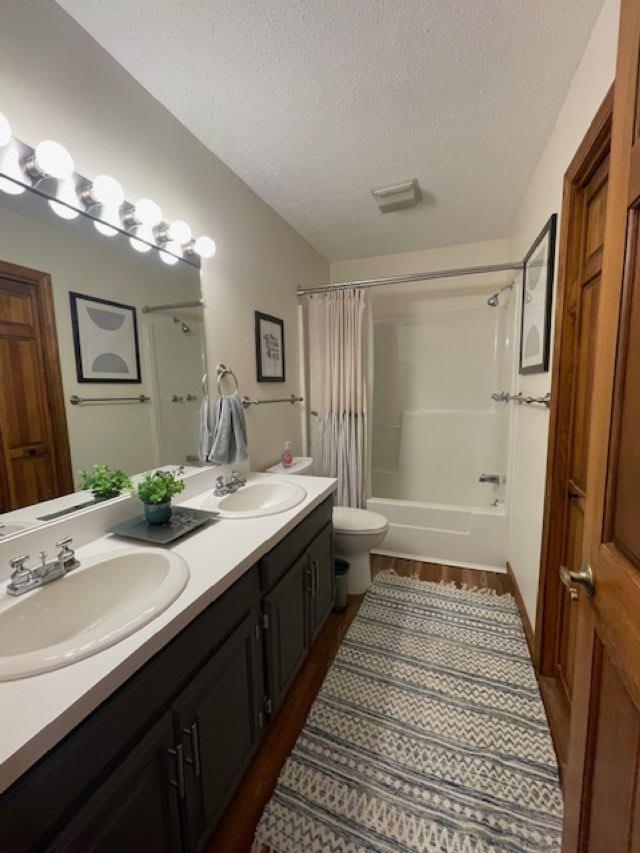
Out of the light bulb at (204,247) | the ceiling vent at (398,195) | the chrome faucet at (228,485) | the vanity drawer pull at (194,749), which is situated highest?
the ceiling vent at (398,195)

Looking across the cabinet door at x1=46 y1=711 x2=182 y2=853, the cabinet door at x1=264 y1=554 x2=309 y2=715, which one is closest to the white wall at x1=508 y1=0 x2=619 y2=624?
the cabinet door at x1=264 y1=554 x2=309 y2=715

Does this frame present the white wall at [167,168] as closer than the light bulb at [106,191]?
Yes

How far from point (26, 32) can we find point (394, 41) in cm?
106

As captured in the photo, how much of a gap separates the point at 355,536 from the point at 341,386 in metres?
Result: 1.10

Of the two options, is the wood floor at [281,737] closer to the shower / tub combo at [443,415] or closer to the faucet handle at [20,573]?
the shower / tub combo at [443,415]

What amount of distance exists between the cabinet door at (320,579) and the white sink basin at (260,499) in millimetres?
230

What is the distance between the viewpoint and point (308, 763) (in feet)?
3.96

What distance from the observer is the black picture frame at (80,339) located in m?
1.08

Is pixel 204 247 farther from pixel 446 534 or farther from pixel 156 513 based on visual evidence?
pixel 446 534

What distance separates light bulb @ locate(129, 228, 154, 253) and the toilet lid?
1641mm

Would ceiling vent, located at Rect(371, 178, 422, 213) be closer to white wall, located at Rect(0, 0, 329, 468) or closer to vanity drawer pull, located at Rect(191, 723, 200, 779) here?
white wall, located at Rect(0, 0, 329, 468)

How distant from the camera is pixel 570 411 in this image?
130cm

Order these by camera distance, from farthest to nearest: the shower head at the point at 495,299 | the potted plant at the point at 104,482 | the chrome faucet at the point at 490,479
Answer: the chrome faucet at the point at 490,479 → the shower head at the point at 495,299 → the potted plant at the point at 104,482

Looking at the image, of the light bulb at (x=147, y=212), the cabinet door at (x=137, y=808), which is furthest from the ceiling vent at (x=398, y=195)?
the cabinet door at (x=137, y=808)
